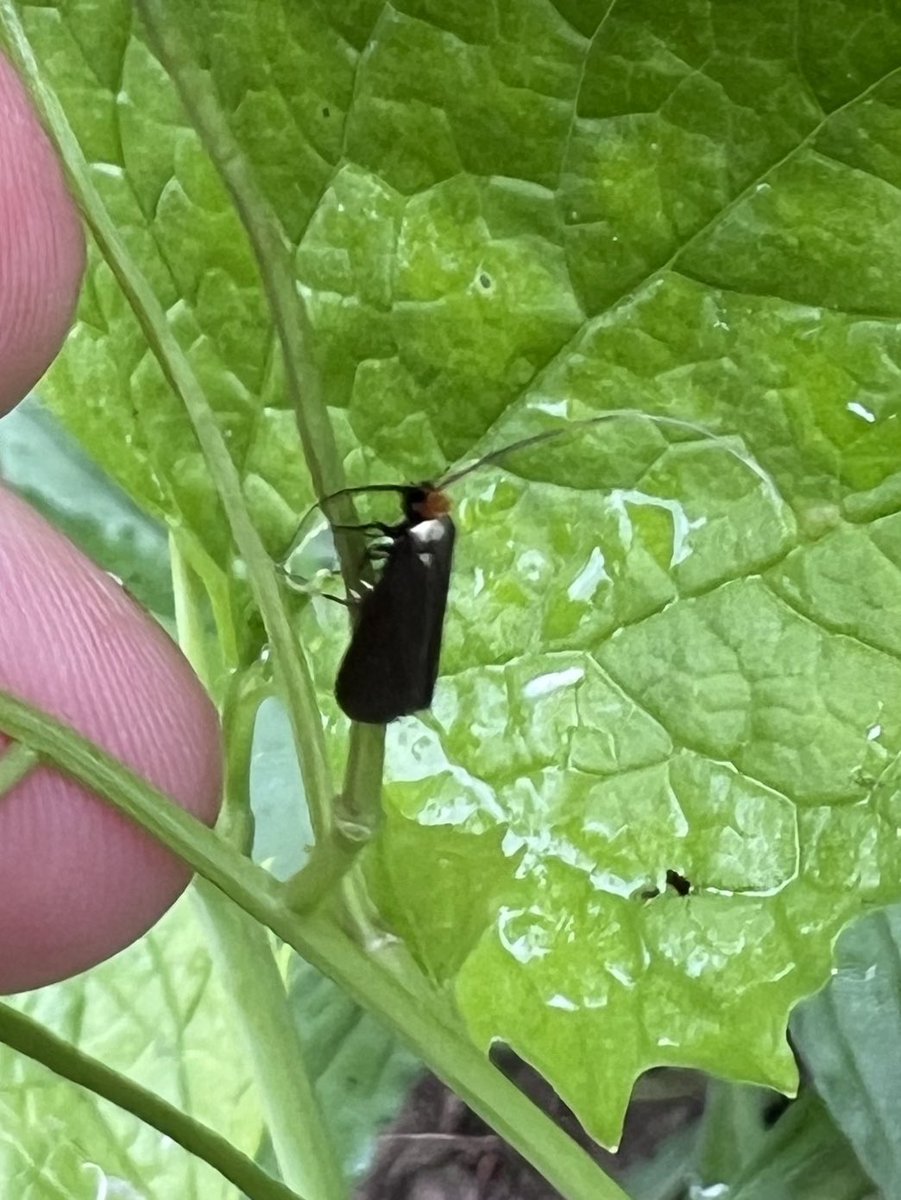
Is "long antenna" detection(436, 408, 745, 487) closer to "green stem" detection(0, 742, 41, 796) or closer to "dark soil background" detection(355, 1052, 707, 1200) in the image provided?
"green stem" detection(0, 742, 41, 796)

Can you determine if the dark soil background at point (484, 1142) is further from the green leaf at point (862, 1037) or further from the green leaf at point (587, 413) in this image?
the green leaf at point (587, 413)

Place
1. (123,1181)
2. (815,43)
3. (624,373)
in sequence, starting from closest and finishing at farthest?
(815,43) < (624,373) < (123,1181)

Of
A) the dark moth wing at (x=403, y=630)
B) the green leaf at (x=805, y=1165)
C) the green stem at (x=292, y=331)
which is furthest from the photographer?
the green leaf at (x=805, y=1165)

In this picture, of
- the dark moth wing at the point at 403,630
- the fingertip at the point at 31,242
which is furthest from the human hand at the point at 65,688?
the dark moth wing at the point at 403,630

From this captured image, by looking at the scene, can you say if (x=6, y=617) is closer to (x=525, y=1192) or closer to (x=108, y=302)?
(x=108, y=302)

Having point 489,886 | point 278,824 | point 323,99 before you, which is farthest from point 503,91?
point 278,824

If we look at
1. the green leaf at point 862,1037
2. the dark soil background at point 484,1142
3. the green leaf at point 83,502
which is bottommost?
the dark soil background at point 484,1142

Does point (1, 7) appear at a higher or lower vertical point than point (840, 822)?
higher
